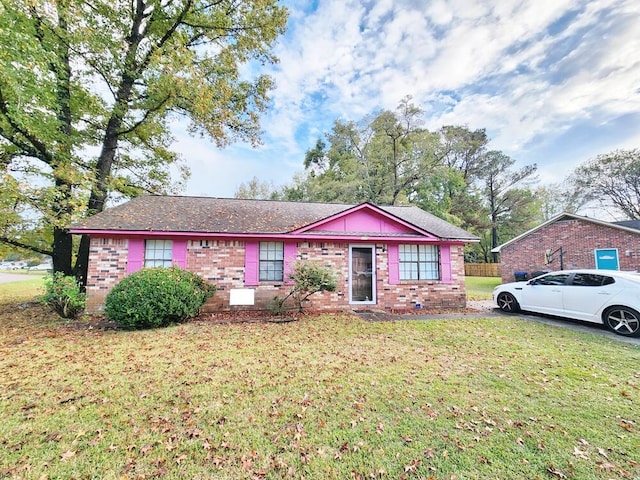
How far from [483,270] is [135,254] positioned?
2976 centimetres

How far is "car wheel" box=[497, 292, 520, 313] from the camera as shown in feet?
30.4

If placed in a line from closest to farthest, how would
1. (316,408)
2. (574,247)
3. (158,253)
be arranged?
(316,408), (158,253), (574,247)

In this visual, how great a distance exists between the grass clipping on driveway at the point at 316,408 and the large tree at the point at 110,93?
19.5 feet

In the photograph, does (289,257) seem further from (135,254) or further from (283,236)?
(135,254)

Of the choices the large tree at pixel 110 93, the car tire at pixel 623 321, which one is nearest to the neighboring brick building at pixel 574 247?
the car tire at pixel 623 321

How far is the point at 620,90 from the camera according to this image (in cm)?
1208

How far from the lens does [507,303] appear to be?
9.43 meters

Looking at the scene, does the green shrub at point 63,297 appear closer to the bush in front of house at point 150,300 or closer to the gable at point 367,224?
the bush in front of house at point 150,300

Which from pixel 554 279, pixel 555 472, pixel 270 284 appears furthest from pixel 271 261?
pixel 554 279

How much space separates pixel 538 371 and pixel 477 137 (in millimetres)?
32645

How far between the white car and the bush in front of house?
34.5 ft

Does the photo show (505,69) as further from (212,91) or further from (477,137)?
(477,137)

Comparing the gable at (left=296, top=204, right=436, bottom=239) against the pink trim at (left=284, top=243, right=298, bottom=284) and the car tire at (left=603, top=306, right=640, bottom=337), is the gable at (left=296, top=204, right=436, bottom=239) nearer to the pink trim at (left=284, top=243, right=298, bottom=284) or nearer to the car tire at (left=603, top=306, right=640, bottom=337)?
the pink trim at (left=284, top=243, right=298, bottom=284)

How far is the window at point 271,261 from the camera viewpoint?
30.7ft
